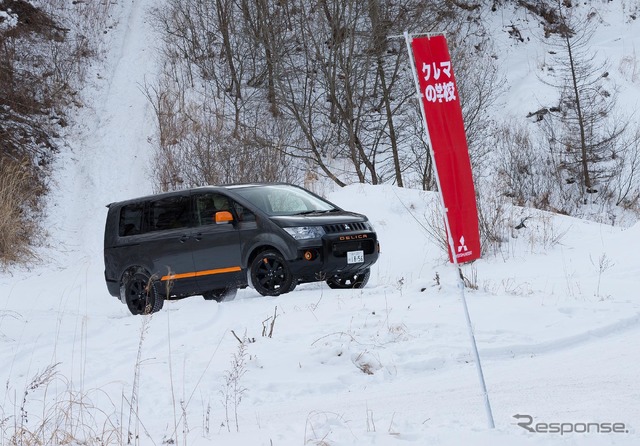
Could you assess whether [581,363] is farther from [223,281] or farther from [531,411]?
[223,281]

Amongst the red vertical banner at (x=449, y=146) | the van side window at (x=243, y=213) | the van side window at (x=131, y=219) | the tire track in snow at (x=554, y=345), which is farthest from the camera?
the van side window at (x=131, y=219)

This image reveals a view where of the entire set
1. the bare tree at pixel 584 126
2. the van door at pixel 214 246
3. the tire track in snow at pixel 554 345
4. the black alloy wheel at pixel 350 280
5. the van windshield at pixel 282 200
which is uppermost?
the bare tree at pixel 584 126

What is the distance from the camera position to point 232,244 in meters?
11.4

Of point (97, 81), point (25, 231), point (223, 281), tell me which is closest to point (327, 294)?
point (223, 281)

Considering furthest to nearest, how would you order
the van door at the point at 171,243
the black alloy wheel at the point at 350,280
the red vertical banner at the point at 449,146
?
the black alloy wheel at the point at 350,280, the van door at the point at 171,243, the red vertical banner at the point at 449,146

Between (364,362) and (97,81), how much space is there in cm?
2776

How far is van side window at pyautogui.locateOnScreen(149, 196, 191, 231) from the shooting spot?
474 inches

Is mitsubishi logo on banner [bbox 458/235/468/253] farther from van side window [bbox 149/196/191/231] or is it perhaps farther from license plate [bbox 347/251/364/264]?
van side window [bbox 149/196/191/231]

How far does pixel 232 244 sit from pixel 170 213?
134 cm

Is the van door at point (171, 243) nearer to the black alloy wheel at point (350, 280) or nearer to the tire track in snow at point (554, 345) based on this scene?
the black alloy wheel at point (350, 280)

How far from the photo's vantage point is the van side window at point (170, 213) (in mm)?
12031

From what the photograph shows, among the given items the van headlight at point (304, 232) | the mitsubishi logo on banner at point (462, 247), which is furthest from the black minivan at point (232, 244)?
the mitsubishi logo on banner at point (462, 247)

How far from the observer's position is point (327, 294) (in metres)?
10.5

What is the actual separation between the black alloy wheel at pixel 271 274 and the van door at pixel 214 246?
279 millimetres
